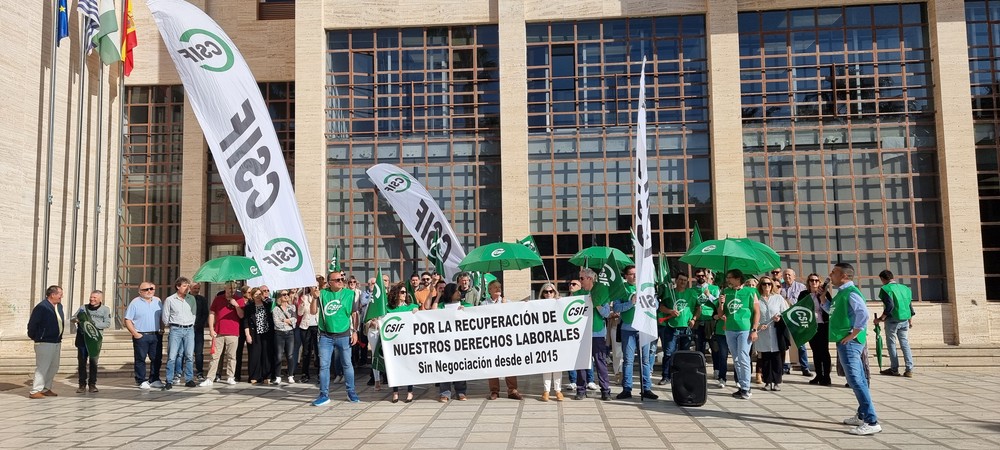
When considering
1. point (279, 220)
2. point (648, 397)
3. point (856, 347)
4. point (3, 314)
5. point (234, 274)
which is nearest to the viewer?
point (856, 347)

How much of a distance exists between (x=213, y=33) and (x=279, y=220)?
2398mm

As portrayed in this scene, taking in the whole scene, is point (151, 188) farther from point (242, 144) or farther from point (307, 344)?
point (242, 144)

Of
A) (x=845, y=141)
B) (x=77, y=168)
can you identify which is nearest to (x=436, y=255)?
(x=77, y=168)

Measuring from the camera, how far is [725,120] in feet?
55.9

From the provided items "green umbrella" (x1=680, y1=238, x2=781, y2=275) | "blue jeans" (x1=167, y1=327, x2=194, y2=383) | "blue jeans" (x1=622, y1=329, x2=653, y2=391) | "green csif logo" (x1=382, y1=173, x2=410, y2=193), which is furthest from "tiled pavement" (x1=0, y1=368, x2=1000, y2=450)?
"green csif logo" (x1=382, y1=173, x2=410, y2=193)

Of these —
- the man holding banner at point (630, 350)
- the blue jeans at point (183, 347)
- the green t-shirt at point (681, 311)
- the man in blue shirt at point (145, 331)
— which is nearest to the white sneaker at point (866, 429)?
the man holding banner at point (630, 350)

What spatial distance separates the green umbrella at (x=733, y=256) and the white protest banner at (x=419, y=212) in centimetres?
526

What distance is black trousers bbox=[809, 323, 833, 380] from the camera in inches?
446

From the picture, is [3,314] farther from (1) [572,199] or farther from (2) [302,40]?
(1) [572,199]

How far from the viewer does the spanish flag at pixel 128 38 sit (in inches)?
716

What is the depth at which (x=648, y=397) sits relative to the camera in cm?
998

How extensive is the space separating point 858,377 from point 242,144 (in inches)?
283

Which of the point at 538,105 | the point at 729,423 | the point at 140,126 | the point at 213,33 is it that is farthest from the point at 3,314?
the point at 729,423

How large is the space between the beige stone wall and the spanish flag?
0.65m
